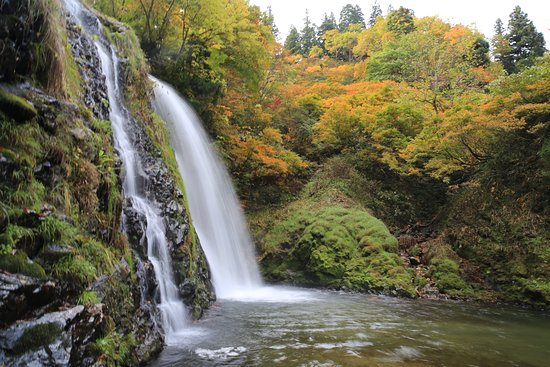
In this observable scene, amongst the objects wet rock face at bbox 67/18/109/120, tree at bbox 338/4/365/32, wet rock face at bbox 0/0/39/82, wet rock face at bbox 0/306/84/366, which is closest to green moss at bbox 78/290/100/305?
wet rock face at bbox 0/306/84/366

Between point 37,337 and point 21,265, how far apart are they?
0.60 m

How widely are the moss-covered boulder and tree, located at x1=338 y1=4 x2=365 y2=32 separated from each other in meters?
43.6

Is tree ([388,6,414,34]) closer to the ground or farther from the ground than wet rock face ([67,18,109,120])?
farther from the ground

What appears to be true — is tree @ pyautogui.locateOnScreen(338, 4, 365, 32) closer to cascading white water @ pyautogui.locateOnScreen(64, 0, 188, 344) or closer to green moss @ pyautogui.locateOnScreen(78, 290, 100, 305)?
cascading white water @ pyautogui.locateOnScreen(64, 0, 188, 344)

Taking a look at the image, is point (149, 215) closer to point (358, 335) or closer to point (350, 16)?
point (358, 335)

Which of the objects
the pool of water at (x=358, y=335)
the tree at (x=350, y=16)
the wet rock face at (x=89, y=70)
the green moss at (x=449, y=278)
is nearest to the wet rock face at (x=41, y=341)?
the pool of water at (x=358, y=335)

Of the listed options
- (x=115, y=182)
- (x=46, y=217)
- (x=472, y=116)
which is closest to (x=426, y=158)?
(x=472, y=116)

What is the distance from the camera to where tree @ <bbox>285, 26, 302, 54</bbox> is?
44953mm

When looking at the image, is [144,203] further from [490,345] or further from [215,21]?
[215,21]

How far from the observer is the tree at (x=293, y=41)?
45.0 m

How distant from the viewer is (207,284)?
8.91 metres

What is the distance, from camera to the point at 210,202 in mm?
12133

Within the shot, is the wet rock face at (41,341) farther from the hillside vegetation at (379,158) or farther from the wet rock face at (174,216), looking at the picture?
the hillside vegetation at (379,158)

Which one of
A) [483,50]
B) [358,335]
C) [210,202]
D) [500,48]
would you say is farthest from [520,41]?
[358,335]
